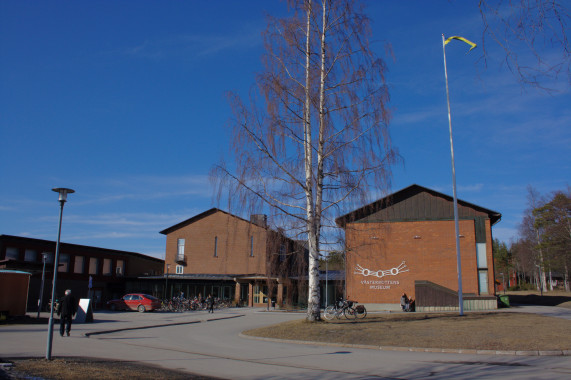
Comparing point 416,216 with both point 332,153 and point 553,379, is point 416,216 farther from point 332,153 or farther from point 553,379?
point 553,379

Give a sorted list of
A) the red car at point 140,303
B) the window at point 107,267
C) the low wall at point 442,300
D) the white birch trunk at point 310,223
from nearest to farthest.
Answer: the white birch trunk at point 310,223 < the low wall at point 442,300 < the red car at point 140,303 < the window at point 107,267

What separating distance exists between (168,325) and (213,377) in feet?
57.9

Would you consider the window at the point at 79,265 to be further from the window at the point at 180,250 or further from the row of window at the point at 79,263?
the window at the point at 180,250

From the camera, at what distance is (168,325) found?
2588 centimetres

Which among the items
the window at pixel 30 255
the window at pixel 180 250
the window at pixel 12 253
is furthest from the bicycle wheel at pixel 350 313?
the window at pixel 30 255

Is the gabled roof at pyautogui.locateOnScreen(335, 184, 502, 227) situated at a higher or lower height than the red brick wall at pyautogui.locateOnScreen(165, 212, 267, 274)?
higher

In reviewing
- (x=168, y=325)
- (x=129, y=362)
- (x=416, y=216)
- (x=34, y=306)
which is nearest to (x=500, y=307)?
(x=416, y=216)

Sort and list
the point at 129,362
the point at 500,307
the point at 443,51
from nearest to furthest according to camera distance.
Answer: the point at 129,362 < the point at 443,51 < the point at 500,307

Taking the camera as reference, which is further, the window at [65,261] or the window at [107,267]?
the window at [107,267]

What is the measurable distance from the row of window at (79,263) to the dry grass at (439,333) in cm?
3850

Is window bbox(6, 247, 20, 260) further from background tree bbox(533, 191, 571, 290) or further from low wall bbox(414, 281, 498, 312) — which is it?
background tree bbox(533, 191, 571, 290)

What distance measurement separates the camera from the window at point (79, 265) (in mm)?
53938

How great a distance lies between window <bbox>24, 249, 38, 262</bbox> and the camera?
48972 mm

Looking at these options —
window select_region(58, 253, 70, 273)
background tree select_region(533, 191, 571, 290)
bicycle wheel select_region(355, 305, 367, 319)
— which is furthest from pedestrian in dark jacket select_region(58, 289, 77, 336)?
background tree select_region(533, 191, 571, 290)
